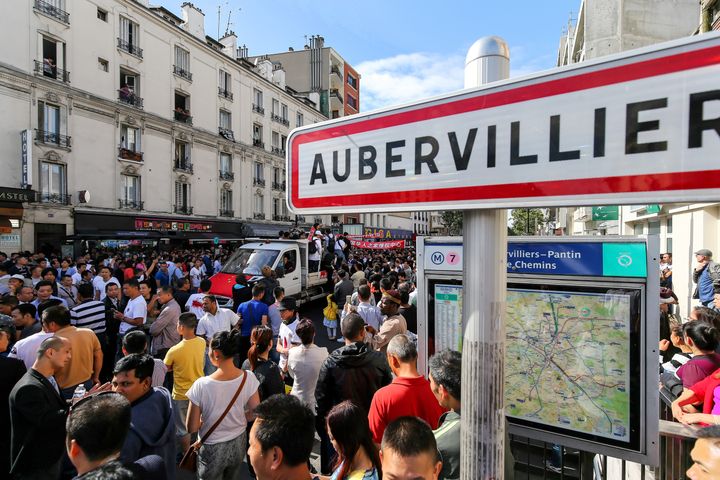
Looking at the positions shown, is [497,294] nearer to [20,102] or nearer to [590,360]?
[590,360]

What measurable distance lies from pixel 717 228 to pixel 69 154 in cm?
2647

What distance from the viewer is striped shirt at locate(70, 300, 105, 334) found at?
538 cm

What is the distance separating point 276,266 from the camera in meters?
11.6

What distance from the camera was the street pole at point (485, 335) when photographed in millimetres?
1143

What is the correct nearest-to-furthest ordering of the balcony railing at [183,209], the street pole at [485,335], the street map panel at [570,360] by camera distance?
1. the street pole at [485,335]
2. the street map panel at [570,360]
3. the balcony railing at [183,209]

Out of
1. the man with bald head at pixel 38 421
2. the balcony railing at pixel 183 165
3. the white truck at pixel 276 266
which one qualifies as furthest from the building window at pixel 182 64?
the man with bald head at pixel 38 421

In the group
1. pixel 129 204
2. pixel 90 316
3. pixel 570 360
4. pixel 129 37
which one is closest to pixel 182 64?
pixel 129 37

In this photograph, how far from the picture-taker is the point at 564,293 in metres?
2.51

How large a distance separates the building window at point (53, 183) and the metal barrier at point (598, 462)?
77.2 ft

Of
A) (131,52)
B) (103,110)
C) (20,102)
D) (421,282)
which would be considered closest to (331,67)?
(131,52)

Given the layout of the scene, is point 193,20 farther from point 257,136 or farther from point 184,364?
point 184,364

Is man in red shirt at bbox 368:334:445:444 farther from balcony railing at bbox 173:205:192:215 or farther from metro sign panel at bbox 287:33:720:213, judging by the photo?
balcony railing at bbox 173:205:192:215

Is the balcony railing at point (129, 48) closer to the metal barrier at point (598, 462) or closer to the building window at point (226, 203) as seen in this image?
the building window at point (226, 203)

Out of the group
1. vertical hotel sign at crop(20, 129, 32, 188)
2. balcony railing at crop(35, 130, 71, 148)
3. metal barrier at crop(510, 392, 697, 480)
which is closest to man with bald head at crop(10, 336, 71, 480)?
metal barrier at crop(510, 392, 697, 480)
